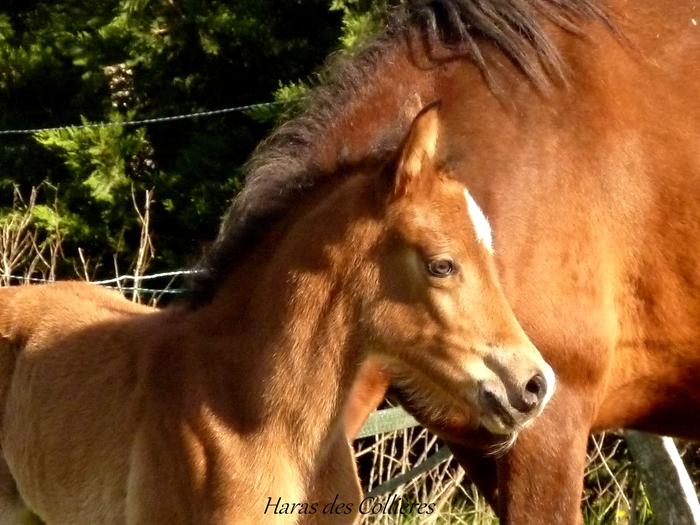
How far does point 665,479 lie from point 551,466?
148 centimetres

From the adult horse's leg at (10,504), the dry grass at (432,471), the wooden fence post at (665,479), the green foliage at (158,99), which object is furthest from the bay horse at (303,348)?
the green foliage at (158,99)

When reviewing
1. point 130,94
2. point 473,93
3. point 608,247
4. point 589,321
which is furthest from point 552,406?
point 130,94

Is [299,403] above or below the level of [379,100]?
below

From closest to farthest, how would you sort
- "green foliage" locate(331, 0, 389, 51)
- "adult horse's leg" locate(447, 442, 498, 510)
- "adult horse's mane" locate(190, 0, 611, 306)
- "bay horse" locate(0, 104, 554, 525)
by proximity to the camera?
1. "bay horse" locate(0, 104, 554, 525)
2. "adult horse's mane" locate(190, 0, 611, 306)
3. "adult horse's leg" locate(447, 442, 498, 510)
4. "green foliage" locate(331, 0, 389, 51)

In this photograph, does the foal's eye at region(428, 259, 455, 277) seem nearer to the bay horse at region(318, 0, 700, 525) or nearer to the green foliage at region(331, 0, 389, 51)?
the bay horse at region(318, 0, 700, 525)

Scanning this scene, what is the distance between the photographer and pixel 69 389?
3.66m

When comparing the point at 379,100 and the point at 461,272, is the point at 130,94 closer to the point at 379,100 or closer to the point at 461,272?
the point at 379,100

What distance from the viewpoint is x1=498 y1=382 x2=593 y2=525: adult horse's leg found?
3023mm

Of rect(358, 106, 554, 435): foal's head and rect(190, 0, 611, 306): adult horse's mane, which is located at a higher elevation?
rect(190, 0, 611, 306): adult horse's mane

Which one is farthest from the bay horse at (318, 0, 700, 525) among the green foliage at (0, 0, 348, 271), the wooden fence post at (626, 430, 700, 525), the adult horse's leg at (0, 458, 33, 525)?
the green foliage at (0, 0, 348, 271)

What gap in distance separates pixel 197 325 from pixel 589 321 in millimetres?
1072

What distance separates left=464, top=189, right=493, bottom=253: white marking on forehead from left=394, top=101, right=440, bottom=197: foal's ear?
4.8 inches

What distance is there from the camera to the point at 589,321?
304cm

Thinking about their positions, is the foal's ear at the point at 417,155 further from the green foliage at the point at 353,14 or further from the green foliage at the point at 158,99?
the green foliage at the point at 158,99
